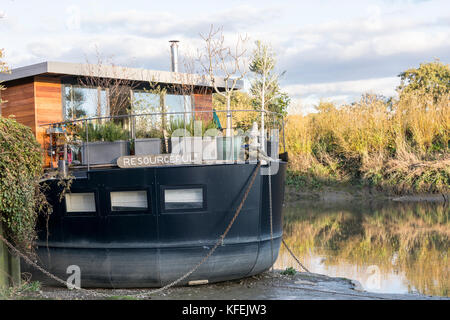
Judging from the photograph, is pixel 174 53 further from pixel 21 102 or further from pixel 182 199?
pixel 182 199

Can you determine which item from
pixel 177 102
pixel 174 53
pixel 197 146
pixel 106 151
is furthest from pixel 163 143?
pixel 174 53

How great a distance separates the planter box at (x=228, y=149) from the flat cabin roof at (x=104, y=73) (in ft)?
13.3

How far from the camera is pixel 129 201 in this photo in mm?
9477

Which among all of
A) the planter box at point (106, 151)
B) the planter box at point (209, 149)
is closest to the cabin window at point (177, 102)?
the planter box at point (106, 151)

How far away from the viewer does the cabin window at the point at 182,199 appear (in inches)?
368

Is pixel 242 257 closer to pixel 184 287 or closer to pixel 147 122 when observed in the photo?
pixel 184 287

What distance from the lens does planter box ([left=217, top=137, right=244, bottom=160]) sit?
9.88 metres

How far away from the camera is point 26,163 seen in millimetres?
9375

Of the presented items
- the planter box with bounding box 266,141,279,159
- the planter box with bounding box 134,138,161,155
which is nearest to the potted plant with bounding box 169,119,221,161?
the planter box with bounding box 134,138,161,155

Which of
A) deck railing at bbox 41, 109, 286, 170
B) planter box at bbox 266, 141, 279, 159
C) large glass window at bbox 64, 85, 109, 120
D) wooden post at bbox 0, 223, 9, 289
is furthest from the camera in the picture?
large glass window at bbox 64, 85, 109, 120

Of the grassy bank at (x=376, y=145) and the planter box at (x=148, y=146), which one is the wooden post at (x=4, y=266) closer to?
the planter box at (x=148, y=146)

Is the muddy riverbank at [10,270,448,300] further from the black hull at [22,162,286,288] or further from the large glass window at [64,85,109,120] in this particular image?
the large glass window at [64,85,109,120]

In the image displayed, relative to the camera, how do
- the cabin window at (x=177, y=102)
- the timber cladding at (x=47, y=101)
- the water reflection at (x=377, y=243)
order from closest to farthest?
1. the water reflection at (x=377, y=243)
2. the timber cladding at (x=47, y=101)
3. the cabin window at (x=177, y=102)

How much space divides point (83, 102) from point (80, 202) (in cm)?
362
